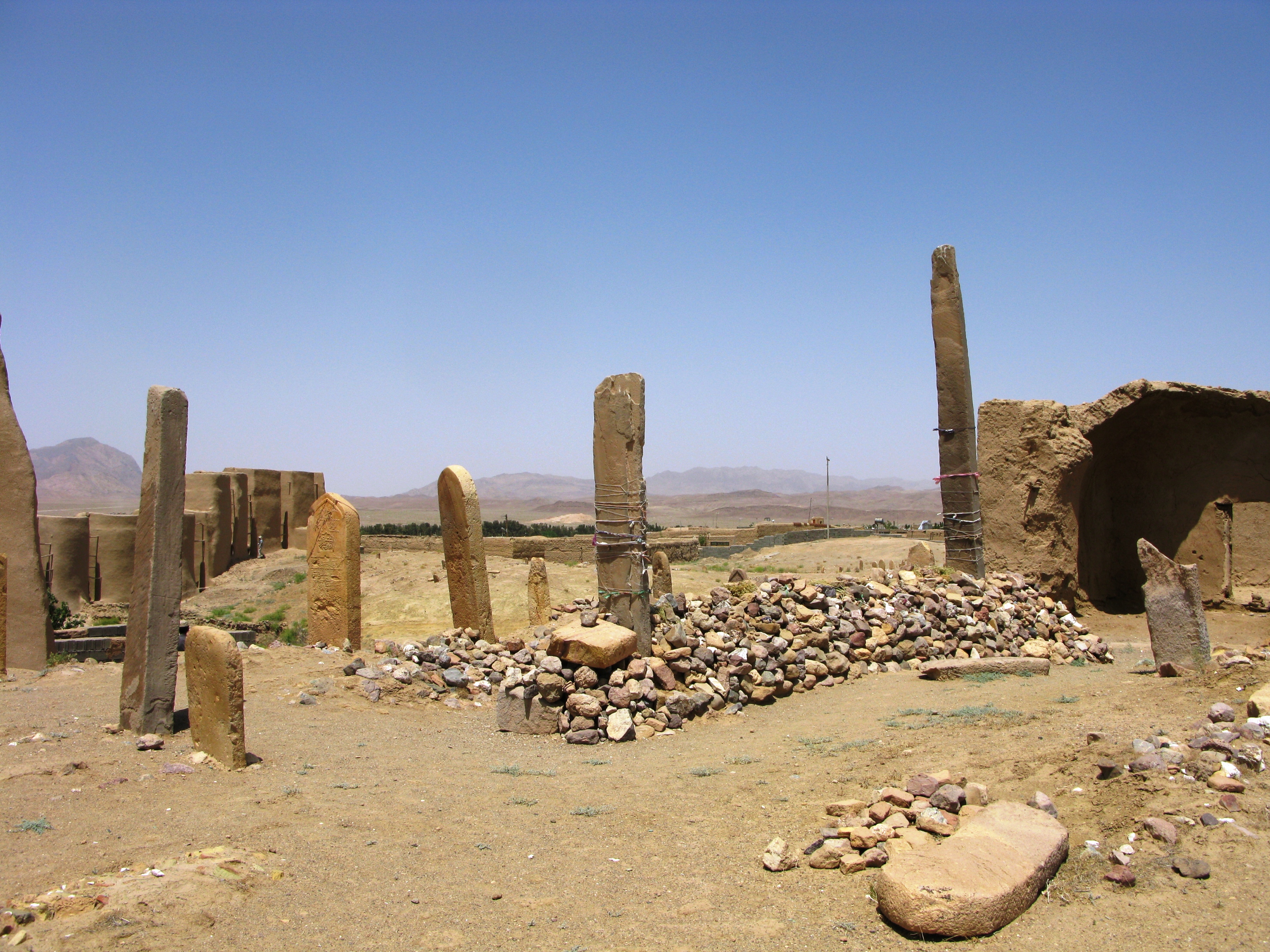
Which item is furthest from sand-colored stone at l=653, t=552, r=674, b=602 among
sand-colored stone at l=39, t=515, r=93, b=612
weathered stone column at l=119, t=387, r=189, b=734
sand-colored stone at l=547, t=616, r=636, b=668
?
sand-colored stone at l=39, t=515, r=93, b=612

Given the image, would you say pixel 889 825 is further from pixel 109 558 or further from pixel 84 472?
pixel 84 472

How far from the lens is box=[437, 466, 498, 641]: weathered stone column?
984 centimetres

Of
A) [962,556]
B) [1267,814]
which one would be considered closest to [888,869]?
[1267,814]

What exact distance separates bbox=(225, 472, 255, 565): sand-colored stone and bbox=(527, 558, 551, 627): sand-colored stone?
14.0m

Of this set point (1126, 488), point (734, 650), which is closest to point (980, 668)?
point (734, 650)

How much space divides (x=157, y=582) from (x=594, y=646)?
316cm

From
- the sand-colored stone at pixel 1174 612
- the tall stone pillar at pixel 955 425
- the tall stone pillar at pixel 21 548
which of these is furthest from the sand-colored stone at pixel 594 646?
the tall stone pillar at pixel 21 548

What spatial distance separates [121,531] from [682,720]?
1606 cm

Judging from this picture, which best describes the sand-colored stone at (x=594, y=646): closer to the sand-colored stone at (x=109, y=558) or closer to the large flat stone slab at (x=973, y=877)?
the large flat stone slab at (x=973, y=877)

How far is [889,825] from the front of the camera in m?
3.91

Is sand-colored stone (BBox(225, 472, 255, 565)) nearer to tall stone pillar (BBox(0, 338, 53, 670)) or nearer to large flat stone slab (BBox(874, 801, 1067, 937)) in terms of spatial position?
tall stone pillar (BBox(0, 338, 53, 670))

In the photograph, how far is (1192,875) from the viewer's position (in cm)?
316

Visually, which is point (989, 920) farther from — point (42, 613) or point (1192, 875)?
point (42, 613)

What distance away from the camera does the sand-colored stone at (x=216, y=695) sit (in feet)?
17.9
